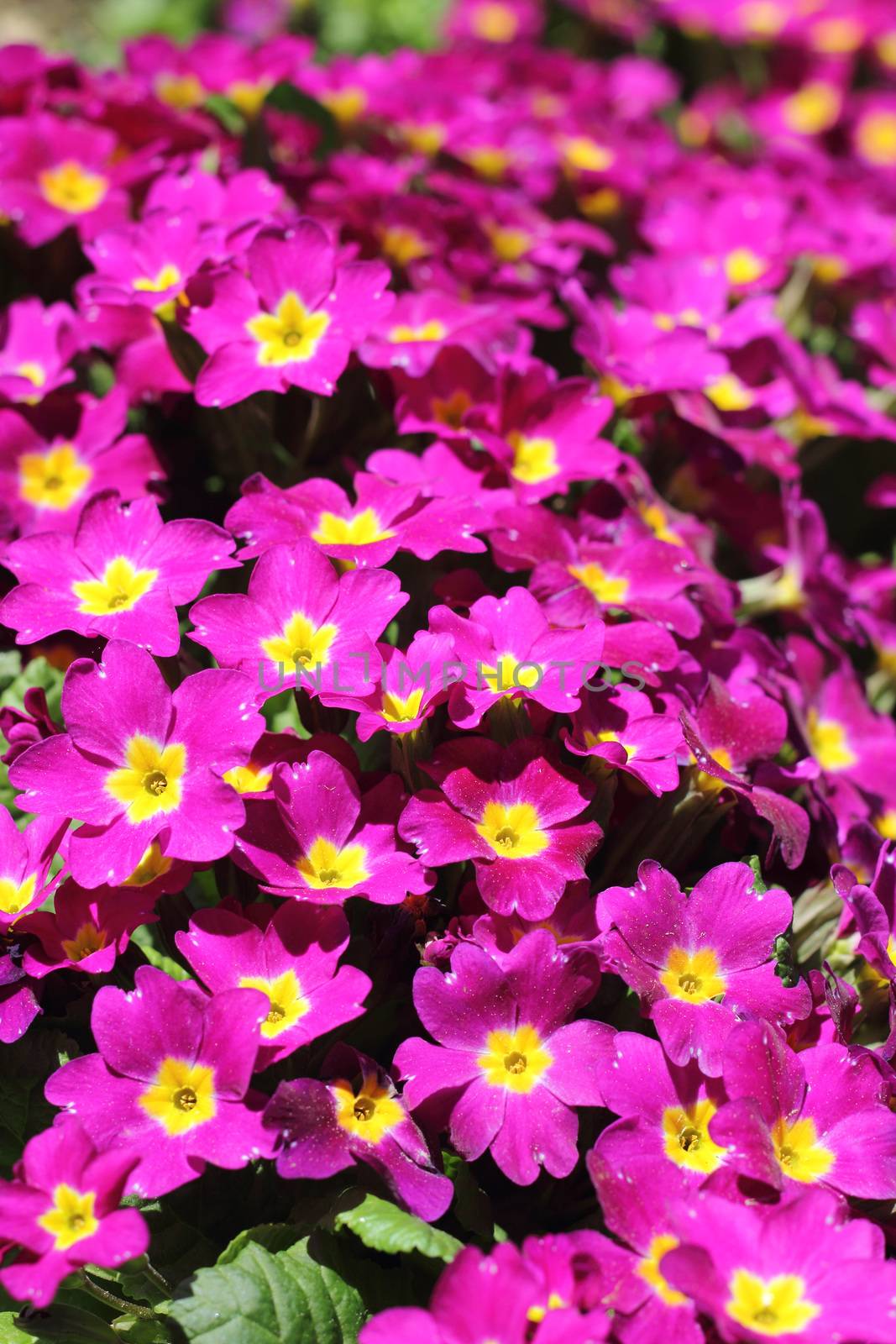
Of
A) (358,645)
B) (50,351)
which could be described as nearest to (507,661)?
(358,645)

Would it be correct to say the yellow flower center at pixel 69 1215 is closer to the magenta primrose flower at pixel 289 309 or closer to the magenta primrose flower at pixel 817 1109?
the magenta primrose flower at pixel 817 1109

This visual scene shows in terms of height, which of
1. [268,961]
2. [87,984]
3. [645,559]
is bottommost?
[87,984]

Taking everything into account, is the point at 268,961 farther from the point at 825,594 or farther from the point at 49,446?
the point at 825,594

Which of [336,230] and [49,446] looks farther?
[336,230]

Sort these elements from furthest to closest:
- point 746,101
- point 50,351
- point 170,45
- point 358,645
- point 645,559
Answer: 1. point 746,101
2. point 170,45
3. point 50,351
4. point 645,559
5. point 358,645

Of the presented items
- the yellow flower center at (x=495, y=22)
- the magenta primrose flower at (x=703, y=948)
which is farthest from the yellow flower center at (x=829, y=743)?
the yellow flower center at (x=495, y=22)

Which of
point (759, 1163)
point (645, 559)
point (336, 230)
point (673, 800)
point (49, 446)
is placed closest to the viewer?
point (759, 1163)

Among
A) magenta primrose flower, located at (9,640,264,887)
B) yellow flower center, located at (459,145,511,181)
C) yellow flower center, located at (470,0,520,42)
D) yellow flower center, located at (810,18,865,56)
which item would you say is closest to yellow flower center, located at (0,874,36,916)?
magenta primrose flower, located at (9,640,264,887)
